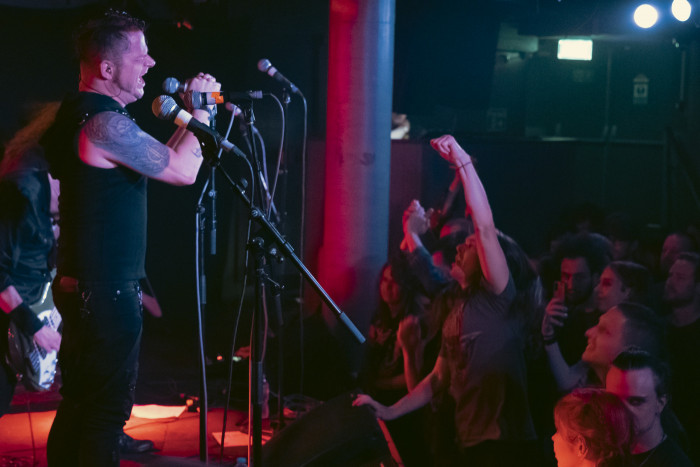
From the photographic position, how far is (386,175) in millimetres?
5262

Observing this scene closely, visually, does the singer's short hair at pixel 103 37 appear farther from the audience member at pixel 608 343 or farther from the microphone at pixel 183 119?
the audience member at pixel 608 343

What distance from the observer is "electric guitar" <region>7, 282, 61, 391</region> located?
10.6ft

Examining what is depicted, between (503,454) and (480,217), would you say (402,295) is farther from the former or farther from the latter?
(503,454)

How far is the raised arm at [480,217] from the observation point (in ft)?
9.36

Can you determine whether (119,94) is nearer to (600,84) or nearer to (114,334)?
(114,334)

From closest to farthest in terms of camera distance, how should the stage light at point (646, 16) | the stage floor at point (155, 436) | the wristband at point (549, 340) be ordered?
the wristband at point (549, 340) → the stage floor at point (155, 436) → the stage light at point (646, 16)

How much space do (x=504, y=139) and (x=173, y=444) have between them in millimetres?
4625

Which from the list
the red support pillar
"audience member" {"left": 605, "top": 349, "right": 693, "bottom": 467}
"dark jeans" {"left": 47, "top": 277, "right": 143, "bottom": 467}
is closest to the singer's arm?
"dark jeans" {"left": 47, "top": 277, "right": 143, "bottom": 467}

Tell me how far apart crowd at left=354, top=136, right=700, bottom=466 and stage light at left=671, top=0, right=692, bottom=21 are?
2555 millimetres

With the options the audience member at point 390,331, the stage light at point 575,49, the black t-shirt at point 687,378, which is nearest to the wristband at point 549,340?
Answer: the black t-shirt at point 687,378

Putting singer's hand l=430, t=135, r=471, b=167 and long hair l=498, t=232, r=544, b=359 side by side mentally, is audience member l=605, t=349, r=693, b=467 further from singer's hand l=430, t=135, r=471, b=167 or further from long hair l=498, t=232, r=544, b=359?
singer's hand l=430, t=135, r=471, b=167

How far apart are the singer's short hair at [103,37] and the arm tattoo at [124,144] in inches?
7.7

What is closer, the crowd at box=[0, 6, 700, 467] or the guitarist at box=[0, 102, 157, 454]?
the crowd at box=[0, 6, 700, 467]

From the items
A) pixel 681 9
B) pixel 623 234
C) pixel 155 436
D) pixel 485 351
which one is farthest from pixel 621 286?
pixel 681 9
